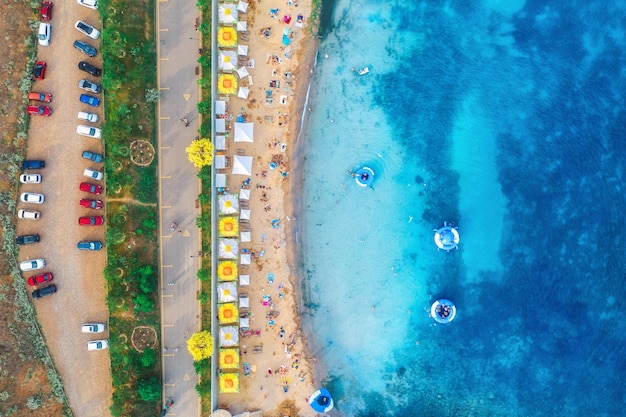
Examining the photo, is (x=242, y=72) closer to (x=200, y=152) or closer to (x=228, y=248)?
(x=200, y=152)

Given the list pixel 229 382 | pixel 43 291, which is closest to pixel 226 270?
pixel 229 382

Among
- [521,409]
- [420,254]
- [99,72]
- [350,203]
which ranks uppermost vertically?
[99,72]

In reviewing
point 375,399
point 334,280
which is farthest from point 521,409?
point 334,280

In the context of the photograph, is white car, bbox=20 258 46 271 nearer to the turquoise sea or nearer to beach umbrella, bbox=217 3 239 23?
the turquoise sea

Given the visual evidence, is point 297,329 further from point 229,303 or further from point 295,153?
point 295,153

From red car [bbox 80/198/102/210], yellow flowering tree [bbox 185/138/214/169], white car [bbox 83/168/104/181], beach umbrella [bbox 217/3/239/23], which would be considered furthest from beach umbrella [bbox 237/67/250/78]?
red car [bbox 80/198/102/210]

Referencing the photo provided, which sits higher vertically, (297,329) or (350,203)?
(350,203)

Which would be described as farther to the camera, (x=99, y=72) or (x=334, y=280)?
(x=334, y=280)

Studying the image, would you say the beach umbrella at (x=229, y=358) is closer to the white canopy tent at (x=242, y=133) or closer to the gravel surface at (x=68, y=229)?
the gravel surface at (x=68, y=229)

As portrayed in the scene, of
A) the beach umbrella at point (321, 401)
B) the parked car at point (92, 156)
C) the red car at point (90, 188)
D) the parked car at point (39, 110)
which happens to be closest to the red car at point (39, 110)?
the parked car at point (39, 110)
